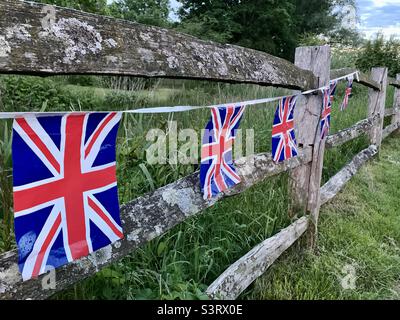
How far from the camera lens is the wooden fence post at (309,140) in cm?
265

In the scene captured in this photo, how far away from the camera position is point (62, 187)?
110 cm

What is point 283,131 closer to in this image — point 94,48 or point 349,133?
point 94,48

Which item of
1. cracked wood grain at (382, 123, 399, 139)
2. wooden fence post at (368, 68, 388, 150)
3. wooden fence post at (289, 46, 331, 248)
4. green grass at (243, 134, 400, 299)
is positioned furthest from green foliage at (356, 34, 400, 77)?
wooden fence post at (289, 46, 331, 248)

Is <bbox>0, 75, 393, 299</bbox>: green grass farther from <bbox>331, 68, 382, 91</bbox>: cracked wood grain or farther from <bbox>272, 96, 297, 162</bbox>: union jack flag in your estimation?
<bbox>331, 68, 382, 91</bbox>: cracked wood grain

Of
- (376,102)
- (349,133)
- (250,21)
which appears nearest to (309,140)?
(349,133)

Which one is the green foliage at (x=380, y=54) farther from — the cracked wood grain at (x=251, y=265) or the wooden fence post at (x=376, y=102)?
the cracked wood grain at (x=251, y=265)

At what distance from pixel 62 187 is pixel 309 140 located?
6.83ft

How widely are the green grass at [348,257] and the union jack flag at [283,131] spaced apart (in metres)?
0.75

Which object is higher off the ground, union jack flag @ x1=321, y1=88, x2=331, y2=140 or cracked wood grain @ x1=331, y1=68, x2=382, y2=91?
cracked wood grain @ x1=331, y1=68, x2=382, y2=91

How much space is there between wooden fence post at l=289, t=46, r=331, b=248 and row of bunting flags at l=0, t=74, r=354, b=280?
5.95 ft

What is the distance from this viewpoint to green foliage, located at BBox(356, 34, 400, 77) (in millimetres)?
12094
